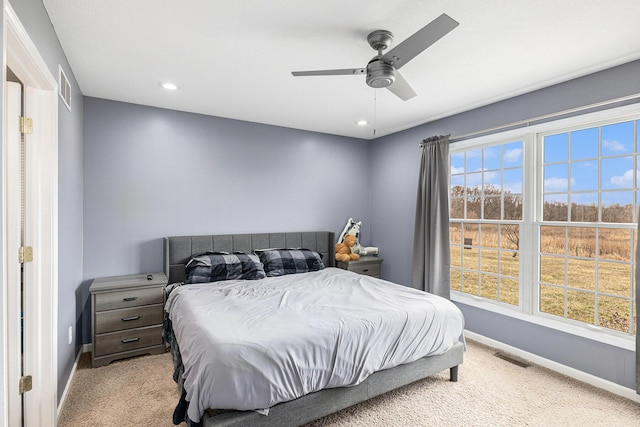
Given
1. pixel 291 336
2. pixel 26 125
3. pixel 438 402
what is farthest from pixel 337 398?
pixel 26 125

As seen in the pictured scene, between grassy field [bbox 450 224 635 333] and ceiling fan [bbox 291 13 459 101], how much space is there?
2.03m

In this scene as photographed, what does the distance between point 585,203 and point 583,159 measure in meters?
0.39

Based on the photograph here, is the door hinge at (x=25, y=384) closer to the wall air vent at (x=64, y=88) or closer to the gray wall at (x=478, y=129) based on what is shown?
the wall air vent at (x=64, y=88)

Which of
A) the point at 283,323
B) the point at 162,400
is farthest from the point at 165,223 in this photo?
the point at 283,323

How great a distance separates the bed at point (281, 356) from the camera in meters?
1.70

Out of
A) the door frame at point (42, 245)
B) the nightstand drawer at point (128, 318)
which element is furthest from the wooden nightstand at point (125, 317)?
the door frame at point (42, 245)

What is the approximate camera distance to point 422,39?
66.7 inches

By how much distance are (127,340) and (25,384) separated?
3.75 feet

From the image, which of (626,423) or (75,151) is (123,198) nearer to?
(75,151)

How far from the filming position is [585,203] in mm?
2814

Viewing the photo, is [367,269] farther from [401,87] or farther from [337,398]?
[401,87]

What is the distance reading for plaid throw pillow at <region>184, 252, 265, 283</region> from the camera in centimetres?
331

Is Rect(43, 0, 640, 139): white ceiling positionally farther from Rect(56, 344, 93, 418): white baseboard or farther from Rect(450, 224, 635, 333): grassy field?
Rect(56, 344, 93, 418): white baseboard

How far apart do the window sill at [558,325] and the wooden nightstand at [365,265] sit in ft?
3.78
